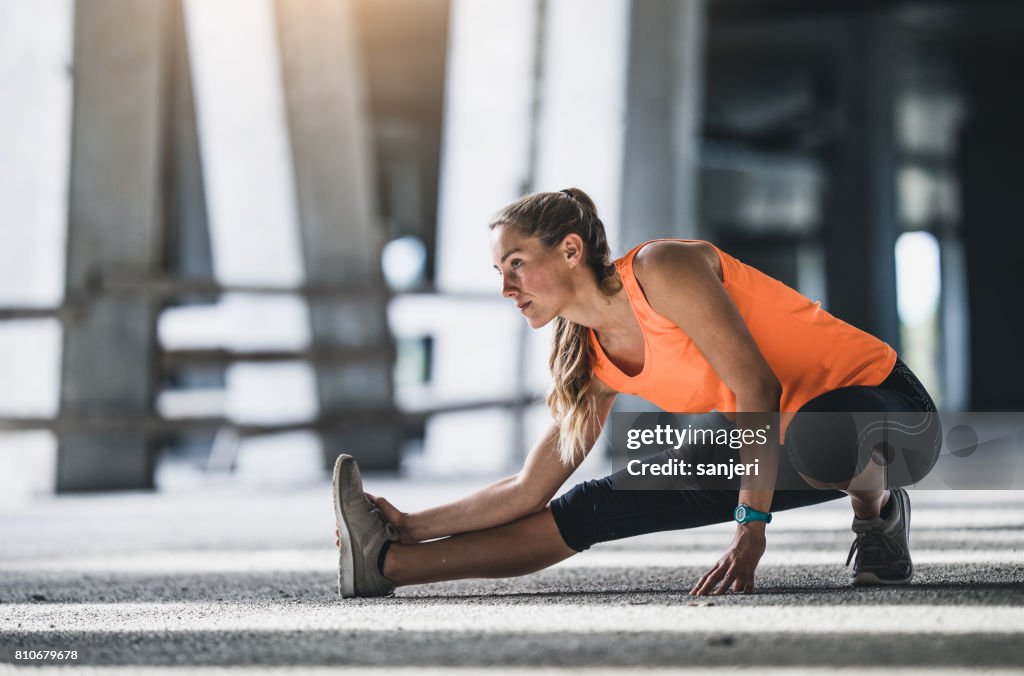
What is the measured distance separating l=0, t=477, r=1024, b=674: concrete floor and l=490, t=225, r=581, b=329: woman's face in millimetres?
597

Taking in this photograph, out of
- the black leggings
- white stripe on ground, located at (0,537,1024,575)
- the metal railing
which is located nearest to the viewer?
the black leggings

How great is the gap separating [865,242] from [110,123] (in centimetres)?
1172

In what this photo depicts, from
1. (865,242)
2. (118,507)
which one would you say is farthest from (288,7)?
(865,242)

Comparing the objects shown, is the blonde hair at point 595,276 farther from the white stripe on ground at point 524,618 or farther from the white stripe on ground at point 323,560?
the white stripe on ground at point 323,560

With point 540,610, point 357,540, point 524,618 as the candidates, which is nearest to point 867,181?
point 357,540

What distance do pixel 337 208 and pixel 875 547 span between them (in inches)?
214

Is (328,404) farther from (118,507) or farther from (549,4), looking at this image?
(549,4)

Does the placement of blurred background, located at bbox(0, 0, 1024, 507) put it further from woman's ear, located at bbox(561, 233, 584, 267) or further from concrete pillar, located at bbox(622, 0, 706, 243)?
woman's ear, located at bbox(561, 233, 584, 267)

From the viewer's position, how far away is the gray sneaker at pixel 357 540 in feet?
7.86

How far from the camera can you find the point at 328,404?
7.17 meters

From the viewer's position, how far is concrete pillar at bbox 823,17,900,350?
14547 millimetres

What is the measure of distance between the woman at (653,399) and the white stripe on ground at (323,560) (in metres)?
0.44

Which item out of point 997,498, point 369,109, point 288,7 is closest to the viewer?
point 997,498
